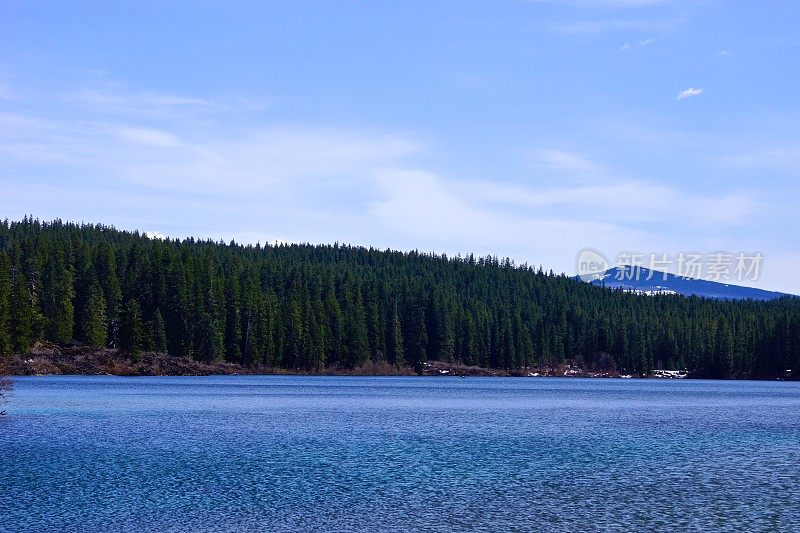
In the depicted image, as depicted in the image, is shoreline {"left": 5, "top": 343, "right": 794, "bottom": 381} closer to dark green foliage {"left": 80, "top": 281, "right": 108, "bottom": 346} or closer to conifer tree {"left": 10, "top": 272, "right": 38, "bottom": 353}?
dark green foliage {"left": 80, "top": 281, "right": 108, "bottom": 346}

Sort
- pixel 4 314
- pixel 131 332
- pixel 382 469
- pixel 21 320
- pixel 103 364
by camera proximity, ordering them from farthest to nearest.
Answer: pixel 131 332 < pixel 103 364 < pixel 21 320 < pixel 4 314 < pixel 382 469

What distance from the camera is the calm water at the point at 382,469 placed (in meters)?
33.2

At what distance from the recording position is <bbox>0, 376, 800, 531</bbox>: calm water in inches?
1308

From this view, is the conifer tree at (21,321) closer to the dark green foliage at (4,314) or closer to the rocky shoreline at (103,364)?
the dark green foliage at (4,314)

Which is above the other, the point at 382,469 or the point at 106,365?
the point at 106,365

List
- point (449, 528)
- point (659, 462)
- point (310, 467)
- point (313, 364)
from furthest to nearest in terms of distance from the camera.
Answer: point (313, 364)
point (659, 462)
point (310, 467)
point (449, 528)

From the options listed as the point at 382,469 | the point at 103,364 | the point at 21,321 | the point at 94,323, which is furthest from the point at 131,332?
the point at 382,469

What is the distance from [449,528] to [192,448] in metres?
24.6

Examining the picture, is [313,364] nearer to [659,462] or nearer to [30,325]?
[30,325]

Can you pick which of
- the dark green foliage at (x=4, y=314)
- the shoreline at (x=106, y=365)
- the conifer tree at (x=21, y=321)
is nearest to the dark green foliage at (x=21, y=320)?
the conifer tree at (x=21, y=321)

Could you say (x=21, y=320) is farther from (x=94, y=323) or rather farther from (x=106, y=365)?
(x=106, y=365)

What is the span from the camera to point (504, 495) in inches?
1501

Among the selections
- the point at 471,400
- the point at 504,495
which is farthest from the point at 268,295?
the point at 504,495

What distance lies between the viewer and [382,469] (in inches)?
1772
